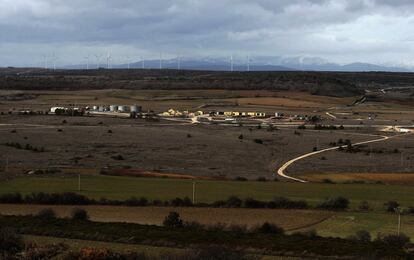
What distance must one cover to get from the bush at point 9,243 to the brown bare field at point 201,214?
448 inches

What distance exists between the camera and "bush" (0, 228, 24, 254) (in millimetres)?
18492

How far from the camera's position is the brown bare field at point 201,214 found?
31969 millimetres

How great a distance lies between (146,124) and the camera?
10188 cm

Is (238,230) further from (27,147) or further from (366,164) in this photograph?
(27,147)

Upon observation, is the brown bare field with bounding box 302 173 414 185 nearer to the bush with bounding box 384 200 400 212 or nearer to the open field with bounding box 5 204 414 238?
the bush with bounding box 384 200 400 212

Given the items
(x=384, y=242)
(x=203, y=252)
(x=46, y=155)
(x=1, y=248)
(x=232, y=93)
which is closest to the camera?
(x=203, y=252)

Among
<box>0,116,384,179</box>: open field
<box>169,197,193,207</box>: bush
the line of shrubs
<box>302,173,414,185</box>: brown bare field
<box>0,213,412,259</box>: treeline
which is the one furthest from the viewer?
the line of shrubs

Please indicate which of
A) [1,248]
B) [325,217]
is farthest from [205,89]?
[1,248]

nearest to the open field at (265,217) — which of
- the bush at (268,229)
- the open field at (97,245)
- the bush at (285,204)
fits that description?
the bush at (285,204)

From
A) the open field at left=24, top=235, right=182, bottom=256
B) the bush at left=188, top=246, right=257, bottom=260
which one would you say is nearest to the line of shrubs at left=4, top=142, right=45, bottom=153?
the open field at left=24, top=235, right=182, bottom=256

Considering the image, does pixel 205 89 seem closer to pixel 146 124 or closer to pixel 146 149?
pixel 146 124

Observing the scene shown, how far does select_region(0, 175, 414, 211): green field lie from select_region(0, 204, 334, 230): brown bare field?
150 inches

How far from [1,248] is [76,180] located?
91.9 feet

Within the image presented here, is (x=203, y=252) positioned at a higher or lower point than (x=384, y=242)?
higher
